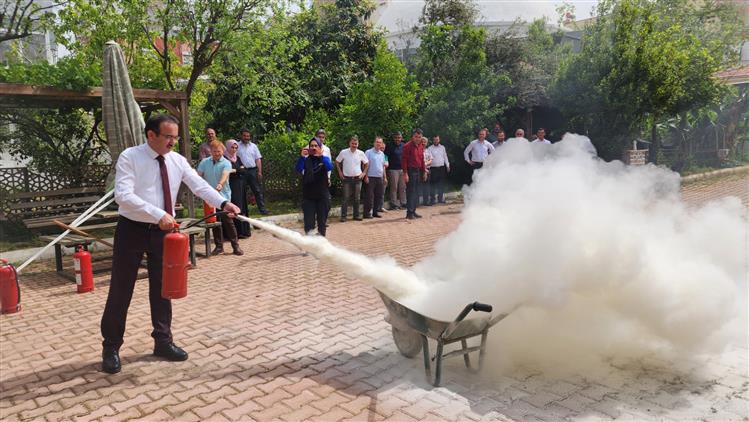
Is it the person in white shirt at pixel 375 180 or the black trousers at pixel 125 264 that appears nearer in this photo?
the black trousers at pixel 125 264

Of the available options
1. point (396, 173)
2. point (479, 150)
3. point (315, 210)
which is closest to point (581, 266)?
point (315, 210)

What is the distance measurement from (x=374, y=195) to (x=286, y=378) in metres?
9.68

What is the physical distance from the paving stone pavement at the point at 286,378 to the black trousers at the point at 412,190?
6.71 meters

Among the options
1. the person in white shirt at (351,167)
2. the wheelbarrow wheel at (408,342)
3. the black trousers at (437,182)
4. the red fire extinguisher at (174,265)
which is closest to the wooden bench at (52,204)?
the person in white shirt at (351,167)

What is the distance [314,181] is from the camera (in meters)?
9.03

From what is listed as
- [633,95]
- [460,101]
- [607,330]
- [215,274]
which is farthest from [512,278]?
[633,95]

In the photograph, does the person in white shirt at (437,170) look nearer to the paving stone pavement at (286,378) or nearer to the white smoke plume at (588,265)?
the paving stone pavement at (286,378)

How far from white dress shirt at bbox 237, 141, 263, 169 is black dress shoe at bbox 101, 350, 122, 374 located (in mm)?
7925

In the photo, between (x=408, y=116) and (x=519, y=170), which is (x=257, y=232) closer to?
(x=408, y=116)

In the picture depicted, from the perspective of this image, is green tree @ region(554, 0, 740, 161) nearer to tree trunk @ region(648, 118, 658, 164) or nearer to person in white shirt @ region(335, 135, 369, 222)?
tree trunk @ region(648, 118, 658, 164)

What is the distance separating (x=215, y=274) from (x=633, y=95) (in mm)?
14347

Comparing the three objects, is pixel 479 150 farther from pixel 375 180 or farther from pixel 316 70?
pixel 316 70

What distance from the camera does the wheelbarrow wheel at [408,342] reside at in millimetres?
4629

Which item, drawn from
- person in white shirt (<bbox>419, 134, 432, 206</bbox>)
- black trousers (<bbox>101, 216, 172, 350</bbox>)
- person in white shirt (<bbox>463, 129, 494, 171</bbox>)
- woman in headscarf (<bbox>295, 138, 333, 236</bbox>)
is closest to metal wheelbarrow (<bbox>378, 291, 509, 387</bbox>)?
black trousers (<bbox>101, 216, 172, 350</bbox>)
